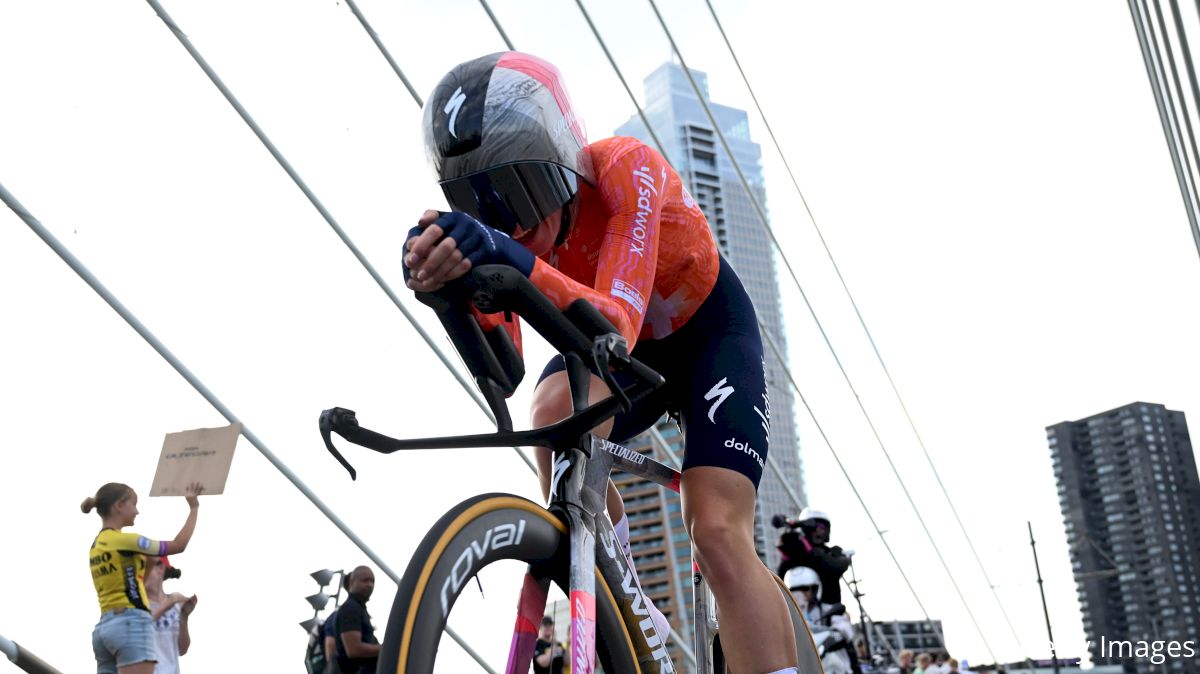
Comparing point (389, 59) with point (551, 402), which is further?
point (389, 59)

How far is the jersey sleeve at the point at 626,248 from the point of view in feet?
4.23

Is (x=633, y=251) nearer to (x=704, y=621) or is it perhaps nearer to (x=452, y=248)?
(x=452, y=248)

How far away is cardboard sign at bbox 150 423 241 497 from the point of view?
3.41 metres

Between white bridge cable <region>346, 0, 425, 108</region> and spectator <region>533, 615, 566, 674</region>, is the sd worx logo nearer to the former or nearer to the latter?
spectator <region>533, 615, 566, 674</region>

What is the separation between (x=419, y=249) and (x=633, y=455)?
21.1 inches

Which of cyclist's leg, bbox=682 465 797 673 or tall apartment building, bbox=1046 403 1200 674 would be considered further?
tall apartment building, bbox=1046 403 1200 674

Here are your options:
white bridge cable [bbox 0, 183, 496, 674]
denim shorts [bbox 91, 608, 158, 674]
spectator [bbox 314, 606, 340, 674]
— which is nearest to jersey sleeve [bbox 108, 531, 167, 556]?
denim shorts [bbox 91, 608, 158, 674]

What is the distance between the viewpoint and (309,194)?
461 centimetres

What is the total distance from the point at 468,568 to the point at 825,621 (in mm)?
4398

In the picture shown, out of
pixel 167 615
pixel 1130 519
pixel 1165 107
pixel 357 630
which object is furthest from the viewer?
pixel 1130 519

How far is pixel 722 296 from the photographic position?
1.80 meters

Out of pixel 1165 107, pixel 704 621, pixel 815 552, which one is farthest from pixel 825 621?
pixel 704 621

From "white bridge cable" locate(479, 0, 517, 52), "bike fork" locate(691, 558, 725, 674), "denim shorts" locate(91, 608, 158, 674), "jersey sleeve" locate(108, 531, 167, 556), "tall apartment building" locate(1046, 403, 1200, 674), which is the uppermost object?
"white bridge cable" locate(479, 0, 517, 52)

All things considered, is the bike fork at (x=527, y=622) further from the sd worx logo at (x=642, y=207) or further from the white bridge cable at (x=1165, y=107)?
the white bridge cable at (x=1165, y=107)
